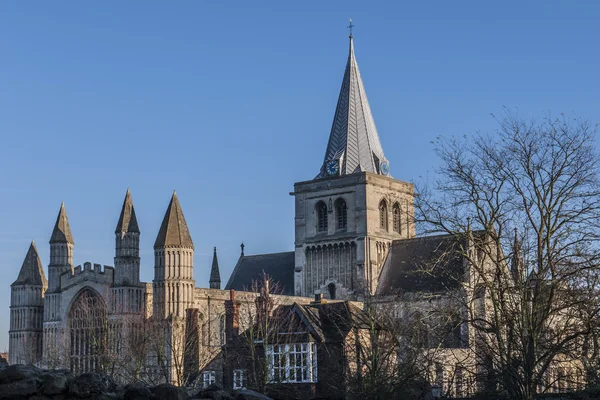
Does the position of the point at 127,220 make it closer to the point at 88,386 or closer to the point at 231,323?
the point at 231,323

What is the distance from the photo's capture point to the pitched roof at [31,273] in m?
81.2

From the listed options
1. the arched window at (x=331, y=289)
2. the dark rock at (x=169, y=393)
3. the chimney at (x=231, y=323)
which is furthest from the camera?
the arched window at (x=331, y=289)

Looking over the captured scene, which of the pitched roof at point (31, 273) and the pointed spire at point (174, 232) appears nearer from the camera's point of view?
the pointed spire at point (174, 232)

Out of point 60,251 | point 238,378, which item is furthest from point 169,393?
point 60,251

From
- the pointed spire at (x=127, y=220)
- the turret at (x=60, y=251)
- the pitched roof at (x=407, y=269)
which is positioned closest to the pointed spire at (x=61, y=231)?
the turret at (x=60, y=251)

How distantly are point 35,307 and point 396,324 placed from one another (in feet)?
139

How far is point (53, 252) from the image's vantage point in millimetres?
78750

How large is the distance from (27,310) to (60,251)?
5.63m

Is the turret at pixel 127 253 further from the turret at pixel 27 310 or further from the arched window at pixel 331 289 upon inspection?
the arched window at pixel 331 289

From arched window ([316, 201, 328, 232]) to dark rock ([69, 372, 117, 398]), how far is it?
209ft

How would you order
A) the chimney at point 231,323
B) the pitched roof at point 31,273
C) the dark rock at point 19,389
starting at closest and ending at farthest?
the dark rock at point 19,389 < the chimney at point 231,323 < the pitched roof at point 31,273

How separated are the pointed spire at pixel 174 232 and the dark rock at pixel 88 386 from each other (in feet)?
158

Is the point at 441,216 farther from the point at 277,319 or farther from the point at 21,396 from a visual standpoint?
the point at 277,319

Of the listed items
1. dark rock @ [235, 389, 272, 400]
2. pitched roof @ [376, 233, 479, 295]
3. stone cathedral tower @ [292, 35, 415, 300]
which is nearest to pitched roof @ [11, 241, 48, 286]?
stone cathedral tower @ [292, 35, 415, 300]
